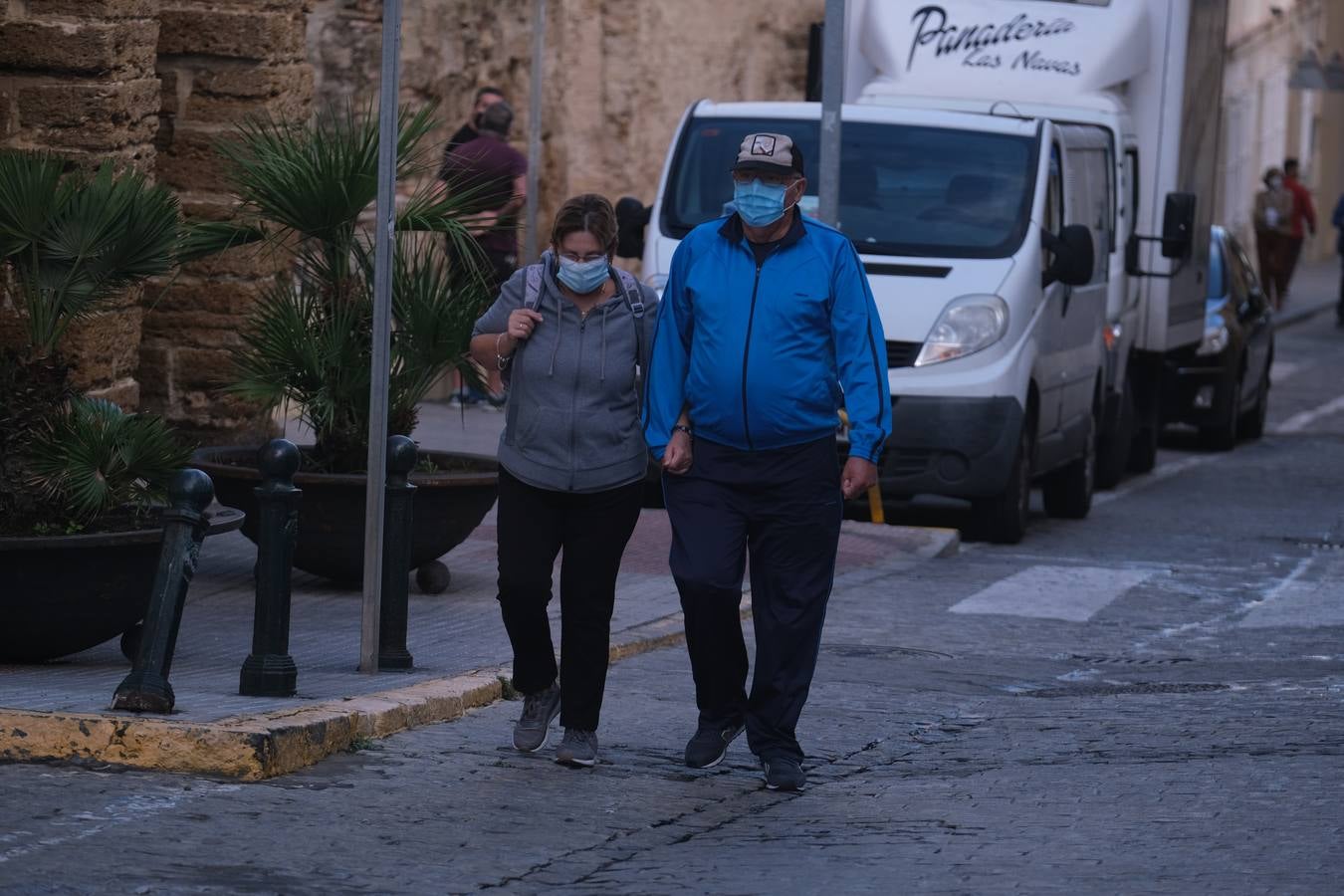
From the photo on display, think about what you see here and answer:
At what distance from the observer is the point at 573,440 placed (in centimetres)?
724

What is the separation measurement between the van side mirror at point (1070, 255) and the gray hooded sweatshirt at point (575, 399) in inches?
275

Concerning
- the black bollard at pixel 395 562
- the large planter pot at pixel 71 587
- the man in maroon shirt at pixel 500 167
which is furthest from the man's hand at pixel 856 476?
the man in maroon shirt at pixel 500 167

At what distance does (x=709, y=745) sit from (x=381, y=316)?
181cm

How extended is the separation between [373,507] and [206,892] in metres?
2.65

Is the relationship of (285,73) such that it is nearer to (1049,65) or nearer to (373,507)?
(373,507)

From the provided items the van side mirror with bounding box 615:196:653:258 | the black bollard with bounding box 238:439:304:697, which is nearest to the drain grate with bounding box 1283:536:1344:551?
the van side mirror with bounding box 615:196:653:258

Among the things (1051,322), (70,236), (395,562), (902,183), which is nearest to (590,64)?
(902,183)

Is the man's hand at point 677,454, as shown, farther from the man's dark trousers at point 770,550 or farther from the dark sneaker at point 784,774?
the dark sneaker at point 784,774

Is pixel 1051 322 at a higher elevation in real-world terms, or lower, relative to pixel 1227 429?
higher

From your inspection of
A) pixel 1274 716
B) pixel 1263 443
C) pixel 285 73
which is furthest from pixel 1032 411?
pixel 1263 443

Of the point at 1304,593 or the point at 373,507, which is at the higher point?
the point at 373,507

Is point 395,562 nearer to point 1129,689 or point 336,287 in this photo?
point 336,287

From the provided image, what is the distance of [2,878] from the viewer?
225 inches

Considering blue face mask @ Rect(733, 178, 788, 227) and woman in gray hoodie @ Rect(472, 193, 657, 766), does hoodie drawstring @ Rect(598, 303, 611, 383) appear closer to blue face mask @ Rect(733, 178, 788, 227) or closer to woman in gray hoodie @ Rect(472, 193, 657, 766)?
woman in gray hoodie @ Rect(472, 193, 657, 766)
